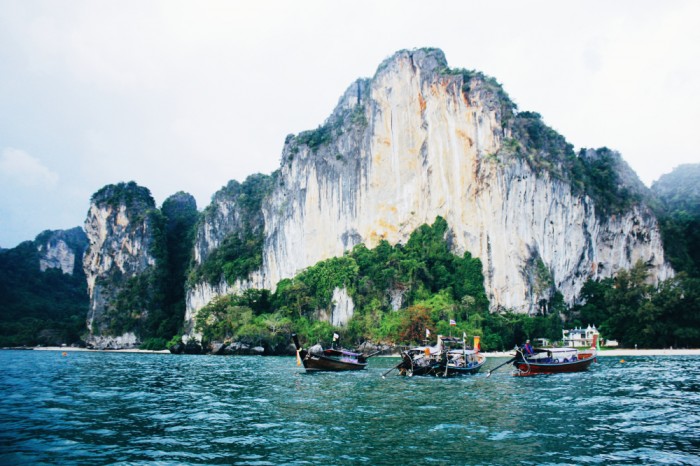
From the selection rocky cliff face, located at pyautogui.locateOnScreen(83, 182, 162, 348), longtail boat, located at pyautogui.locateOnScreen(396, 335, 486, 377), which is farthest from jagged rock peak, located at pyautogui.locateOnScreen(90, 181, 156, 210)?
longtail boat, located at pyautogui.locateOnScreen(396, 335, 486, 377)

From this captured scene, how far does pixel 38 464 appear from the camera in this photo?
33.7 ft

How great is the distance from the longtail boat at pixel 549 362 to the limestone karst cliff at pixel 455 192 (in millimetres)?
29955

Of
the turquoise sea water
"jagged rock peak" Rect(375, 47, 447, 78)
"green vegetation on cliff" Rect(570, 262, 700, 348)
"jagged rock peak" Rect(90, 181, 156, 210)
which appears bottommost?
the turquoise sea water

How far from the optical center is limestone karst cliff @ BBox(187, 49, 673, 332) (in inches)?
2534

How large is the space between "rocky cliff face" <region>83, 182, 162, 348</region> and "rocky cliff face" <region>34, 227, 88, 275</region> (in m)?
29.5

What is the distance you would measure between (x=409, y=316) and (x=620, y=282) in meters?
24.5

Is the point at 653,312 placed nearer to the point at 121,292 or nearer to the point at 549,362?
the point at 549,362

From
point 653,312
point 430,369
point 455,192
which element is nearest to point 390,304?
point 455,192

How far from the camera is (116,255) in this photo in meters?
102

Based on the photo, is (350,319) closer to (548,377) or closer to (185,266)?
(548,377)

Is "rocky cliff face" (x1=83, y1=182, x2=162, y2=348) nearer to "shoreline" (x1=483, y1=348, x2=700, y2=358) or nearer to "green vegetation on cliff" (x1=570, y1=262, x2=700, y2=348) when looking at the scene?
"shoreline" (x1=483, y1=348, x2=700, y2=358)

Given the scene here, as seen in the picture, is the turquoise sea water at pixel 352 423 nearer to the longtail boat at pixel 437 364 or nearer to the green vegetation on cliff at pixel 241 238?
the longtail boat at pixel 437 364

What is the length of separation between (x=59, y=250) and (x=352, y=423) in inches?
5474

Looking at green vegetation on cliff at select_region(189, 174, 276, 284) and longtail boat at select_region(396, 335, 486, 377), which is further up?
green vegetation on cliff at select_region(189, 174, 276, 284)
